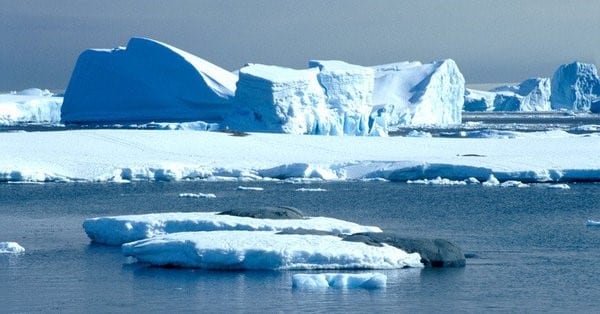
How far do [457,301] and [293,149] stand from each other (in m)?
17.6

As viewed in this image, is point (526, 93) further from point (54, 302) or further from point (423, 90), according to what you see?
point (54, 302)

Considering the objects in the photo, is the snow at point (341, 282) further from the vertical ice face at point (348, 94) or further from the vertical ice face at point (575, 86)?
the vertical ice face at point (575, 86)

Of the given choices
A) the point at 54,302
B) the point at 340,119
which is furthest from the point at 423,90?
the point at 54,302

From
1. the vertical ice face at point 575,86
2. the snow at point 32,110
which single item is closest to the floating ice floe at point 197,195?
the snow at point 32,110

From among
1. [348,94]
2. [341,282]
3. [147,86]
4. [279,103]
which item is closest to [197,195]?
[341,282]

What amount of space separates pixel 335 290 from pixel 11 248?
452 centimetres

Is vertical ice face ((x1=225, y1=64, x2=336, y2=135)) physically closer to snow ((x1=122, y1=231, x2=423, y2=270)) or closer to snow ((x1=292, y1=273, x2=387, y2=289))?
snow ((x1=122, y1=231, x2=423, y2=270))

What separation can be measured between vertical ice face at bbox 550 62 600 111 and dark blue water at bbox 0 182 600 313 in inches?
2345

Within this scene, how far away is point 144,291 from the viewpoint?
10.5m

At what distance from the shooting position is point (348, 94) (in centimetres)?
3897

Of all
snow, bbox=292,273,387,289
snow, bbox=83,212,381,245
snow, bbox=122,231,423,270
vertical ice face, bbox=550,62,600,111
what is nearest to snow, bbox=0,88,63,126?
vertical ice face, bbox=550,62,600,111

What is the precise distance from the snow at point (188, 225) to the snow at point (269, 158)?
399 inches

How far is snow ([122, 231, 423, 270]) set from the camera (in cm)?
1128

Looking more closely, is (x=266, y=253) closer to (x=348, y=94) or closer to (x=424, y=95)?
(x=348, y=94)
